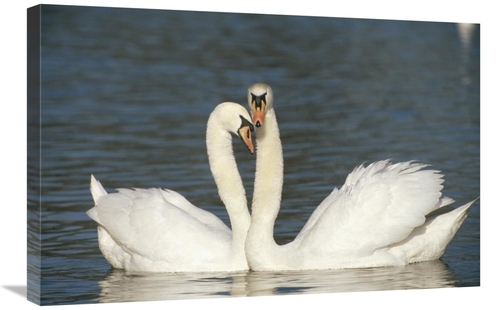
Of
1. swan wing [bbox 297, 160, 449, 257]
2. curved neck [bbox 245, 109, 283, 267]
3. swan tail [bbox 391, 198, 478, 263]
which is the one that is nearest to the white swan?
curved neck [bbox 245, 109, 283, 267]

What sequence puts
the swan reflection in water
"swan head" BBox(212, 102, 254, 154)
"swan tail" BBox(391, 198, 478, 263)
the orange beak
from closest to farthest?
1. the swan reflection in water
2. the orange beak
3. "swan head" BBox(212, 102, 254, 154)
4. "swan tail" BBox(391, 198, 478, 263)

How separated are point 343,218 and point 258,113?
1413 mm

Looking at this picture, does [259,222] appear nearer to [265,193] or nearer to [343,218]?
[265,193]

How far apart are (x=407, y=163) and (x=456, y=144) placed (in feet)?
3.74

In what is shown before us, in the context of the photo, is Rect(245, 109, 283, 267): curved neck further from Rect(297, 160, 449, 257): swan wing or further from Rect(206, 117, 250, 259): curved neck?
Rect(297, 160, 449, 257): swan wing

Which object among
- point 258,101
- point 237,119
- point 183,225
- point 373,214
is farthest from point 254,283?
point 258,101

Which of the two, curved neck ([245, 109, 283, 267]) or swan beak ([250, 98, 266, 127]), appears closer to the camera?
swan beak ([250, 98, 266, 127])

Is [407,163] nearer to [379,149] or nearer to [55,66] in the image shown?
[379,149]

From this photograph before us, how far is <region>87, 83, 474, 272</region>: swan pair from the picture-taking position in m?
15.3

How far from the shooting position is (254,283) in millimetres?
15117

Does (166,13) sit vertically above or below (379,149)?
above

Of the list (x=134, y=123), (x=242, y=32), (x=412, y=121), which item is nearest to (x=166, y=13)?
(x=242, y=32)

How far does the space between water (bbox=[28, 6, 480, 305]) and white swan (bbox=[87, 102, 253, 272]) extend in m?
0.18

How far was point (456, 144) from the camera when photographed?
1689 cm
